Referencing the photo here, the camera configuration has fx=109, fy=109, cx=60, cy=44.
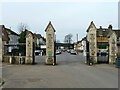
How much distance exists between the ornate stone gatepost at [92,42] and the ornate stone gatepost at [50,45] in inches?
193

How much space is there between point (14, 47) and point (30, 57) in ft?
11.9

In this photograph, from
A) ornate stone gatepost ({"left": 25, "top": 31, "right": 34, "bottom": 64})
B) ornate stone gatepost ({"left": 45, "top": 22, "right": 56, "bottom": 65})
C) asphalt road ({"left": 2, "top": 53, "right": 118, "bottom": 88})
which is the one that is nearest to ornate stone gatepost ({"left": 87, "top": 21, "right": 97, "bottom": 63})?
asphalt road ({"left": 2, "top": 53, "right": 118, "bottom": 88})

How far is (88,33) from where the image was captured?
15.0 meters

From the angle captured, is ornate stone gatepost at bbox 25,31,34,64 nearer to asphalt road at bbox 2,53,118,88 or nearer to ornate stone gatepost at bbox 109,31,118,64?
asphalt road at bbox 2,53,118,88

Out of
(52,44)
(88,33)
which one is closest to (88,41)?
(88,33)

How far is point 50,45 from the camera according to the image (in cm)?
1427

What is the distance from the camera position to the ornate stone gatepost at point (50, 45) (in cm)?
1417

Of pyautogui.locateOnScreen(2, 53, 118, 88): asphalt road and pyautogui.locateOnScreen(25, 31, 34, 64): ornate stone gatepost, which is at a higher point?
pyautogui.locateOnScreen(25, 31, 34, 64): ornate stone gatepost

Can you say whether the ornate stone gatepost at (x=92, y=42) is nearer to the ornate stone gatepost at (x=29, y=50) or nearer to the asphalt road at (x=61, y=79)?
the asphalt road at (x=61, y=79)

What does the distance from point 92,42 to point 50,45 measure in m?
5.65

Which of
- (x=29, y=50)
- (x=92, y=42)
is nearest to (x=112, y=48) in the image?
(x=92, y=42)

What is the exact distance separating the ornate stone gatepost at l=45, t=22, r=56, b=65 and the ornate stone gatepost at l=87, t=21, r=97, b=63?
4.90 meters

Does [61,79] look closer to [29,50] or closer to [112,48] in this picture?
[29,50]

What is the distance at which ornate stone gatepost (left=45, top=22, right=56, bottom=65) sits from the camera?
→ 1417cm
